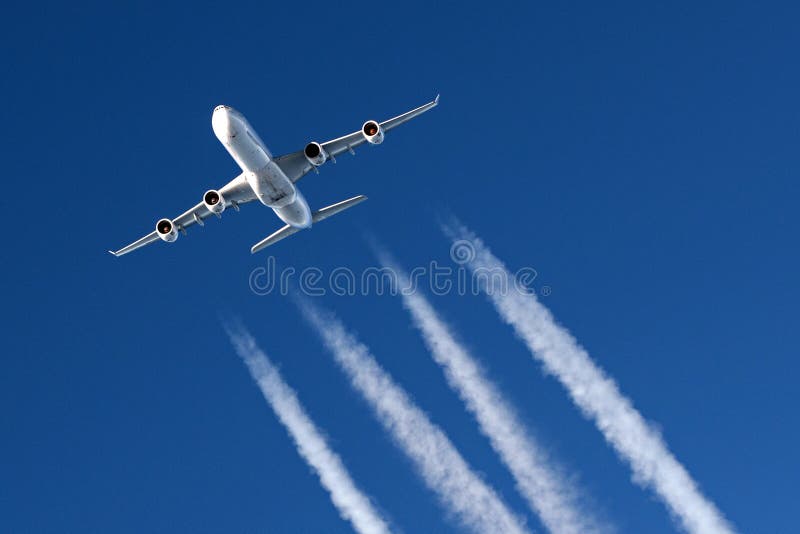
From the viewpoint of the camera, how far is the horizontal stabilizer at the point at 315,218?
8896cm

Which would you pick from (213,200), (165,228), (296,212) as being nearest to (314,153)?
(296,212)

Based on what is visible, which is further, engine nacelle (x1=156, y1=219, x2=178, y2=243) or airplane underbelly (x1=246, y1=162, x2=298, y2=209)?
engine nacelle (x1=156, y1=219, x2=178, y2=243)

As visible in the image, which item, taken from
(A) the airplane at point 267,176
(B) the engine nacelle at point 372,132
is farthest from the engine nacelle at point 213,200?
(B) the engine nacelle at point 372,132

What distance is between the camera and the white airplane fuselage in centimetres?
7800

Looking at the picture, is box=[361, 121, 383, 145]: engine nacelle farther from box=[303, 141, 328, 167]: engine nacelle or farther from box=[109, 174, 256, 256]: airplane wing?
box=[109, 174, 256, 256]: airplane wing

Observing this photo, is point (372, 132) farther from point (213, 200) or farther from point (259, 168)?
point (213, 200)

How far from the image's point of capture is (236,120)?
7788 cm

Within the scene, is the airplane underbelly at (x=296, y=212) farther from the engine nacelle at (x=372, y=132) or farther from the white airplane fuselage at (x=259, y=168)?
the engine nacelle at (x=372, y=132)

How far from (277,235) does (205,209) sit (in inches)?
314

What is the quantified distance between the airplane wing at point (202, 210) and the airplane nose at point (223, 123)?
1036 cm

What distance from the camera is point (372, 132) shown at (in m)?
83.2

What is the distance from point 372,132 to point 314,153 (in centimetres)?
643

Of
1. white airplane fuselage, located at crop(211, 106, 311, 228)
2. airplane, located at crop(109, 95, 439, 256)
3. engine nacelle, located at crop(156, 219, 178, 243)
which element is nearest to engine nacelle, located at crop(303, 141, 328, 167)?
airplane, located at crop(109, 95, 439, 256)

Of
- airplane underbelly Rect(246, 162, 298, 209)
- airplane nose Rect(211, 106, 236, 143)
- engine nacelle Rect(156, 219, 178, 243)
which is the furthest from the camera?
engine nacelle Rect(156, 219, 178, 243)
